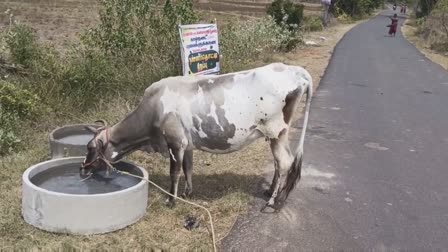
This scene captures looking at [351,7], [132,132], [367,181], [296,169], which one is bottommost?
[351,7]

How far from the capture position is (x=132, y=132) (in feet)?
16.9

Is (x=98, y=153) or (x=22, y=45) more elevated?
(x=22, y=45)

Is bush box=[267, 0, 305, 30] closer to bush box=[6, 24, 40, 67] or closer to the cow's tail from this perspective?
bush box=[6, 24, 40, 67]

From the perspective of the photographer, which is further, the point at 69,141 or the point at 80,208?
the point at 69,141

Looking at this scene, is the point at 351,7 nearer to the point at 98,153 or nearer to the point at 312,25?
the point at 312,25

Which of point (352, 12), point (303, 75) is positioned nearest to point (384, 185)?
point (303, 75)

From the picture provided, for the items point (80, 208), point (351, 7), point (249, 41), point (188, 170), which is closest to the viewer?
point (80, 208)

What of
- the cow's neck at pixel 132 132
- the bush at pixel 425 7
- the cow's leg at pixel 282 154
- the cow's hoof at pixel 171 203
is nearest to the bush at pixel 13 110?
the cow's neck at pixel 132 132

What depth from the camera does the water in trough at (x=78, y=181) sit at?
5.09 meters

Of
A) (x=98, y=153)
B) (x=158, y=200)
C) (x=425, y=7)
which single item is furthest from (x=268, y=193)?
(x=425, y=7)

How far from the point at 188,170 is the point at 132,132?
0.74 meters

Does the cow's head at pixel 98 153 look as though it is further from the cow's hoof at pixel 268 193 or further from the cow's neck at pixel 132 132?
the cow's hoof at pixel 268 193

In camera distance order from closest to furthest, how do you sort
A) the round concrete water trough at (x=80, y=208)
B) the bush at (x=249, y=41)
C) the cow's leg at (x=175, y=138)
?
the round concrete water trough at (x=80, y=208), the cow's leg at (x=175, y=138), the bush at (x=249, y=41)

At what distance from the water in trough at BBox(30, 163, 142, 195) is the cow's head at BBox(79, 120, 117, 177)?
13cm
